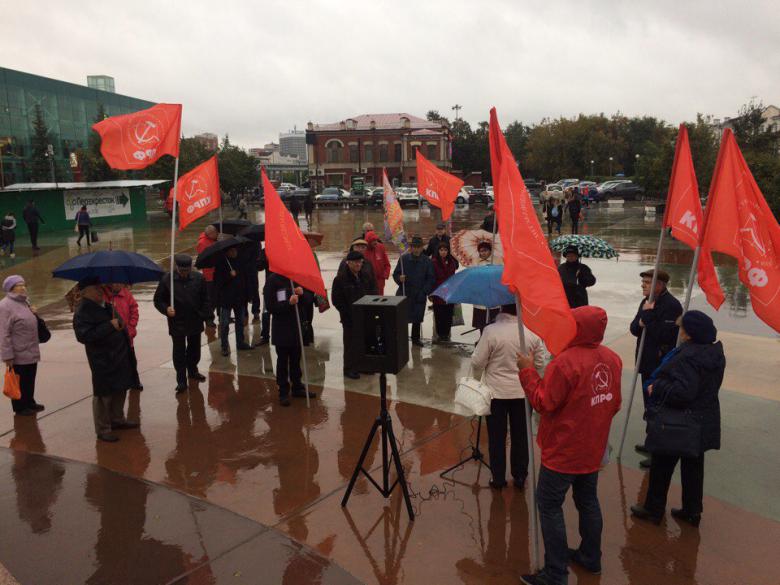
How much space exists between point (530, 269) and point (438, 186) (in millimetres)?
6454

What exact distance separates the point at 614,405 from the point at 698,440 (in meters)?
0.90

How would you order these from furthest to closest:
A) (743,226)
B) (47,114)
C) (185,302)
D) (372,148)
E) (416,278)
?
(372,148)
(47,114)
(416,278)
(185,302)
(743,226)

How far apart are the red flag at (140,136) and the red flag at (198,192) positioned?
3.14 ft

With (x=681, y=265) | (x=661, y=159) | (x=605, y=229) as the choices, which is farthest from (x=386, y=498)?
(x=661, y=159)

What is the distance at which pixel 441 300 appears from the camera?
9094mm

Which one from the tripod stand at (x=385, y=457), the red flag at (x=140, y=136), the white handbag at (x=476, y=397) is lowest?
the tripod stand at (x=385, y=457)

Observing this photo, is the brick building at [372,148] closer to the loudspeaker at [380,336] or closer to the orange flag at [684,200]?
the orange flag at [684,200]

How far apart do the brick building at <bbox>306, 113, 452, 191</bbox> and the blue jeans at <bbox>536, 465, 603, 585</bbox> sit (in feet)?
220

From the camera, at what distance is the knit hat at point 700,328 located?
13.4 ft

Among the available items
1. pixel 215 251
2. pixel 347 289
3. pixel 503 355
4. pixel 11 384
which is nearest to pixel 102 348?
pixel 11 384

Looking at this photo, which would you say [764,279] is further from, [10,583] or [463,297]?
[10,583]

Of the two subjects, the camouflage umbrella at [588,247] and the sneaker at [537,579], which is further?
the camouflage umbrella at [588,247]

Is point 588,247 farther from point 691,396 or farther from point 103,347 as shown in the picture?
point 103,347

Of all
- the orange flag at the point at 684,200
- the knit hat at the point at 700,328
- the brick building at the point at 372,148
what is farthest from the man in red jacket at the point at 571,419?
the brick building at the point at 372,148
